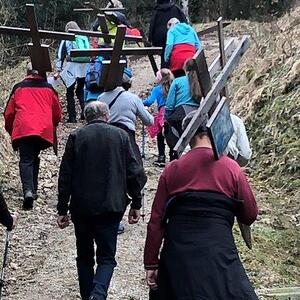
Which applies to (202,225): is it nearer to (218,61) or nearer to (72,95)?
(218,61)

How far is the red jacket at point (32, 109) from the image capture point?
29.9 feet

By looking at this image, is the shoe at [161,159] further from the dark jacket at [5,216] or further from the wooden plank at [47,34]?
the dark jacket at [5,216]

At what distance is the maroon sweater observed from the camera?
15.1 ft

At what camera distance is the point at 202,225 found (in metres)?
4.57

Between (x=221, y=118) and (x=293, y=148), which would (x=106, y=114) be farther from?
(x=293, y=148)

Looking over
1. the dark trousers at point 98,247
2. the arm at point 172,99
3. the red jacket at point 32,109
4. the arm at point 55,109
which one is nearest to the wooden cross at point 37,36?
the red jacket at point 32,109

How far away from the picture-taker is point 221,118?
15.0 ft

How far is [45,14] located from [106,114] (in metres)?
18.9

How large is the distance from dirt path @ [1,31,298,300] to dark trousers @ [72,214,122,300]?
2.37ft

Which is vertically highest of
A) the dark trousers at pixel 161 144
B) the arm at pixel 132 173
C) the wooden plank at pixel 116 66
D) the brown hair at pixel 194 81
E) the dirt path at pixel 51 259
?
the brown hair at pixel 194 81

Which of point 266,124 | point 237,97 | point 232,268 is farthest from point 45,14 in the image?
point 232,268

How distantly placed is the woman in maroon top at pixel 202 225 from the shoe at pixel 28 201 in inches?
182

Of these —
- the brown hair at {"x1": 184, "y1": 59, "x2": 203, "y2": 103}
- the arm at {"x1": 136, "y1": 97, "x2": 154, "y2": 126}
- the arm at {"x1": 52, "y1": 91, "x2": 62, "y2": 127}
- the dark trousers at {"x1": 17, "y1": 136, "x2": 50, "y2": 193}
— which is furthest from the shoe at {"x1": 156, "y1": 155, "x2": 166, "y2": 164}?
the brown hair at {"x1": 184, "y1": 59, "x2": 203, "y2": 103}

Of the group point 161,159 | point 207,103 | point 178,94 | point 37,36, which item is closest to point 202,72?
point 207,103
